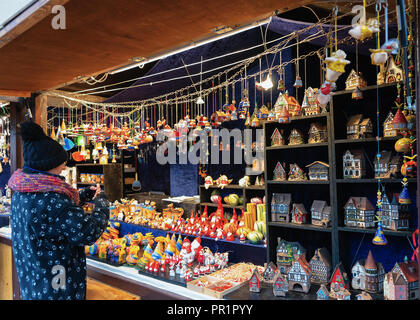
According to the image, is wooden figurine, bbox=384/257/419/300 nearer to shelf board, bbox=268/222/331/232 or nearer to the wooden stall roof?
shelf board, bbox=268/222/331/232

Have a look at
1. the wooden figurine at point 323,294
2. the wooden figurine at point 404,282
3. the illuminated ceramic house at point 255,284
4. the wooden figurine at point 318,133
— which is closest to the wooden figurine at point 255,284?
the illuminated ceramic house at point 255,284

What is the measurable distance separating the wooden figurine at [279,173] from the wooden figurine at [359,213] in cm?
58

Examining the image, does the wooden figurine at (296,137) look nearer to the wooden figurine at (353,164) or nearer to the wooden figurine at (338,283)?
the wooden figurine at (353,164)

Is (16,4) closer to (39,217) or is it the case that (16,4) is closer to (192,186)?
(39,217)

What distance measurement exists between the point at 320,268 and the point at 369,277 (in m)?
0.32

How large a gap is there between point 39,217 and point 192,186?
4068 mm

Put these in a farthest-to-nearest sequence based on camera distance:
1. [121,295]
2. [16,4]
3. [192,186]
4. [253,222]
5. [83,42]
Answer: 1. [192,186]
2. [253,222]
3. [121,295]
4. [83,42]
5. [16,4]

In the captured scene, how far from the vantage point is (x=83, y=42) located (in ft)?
6.09

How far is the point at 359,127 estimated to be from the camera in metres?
2.34

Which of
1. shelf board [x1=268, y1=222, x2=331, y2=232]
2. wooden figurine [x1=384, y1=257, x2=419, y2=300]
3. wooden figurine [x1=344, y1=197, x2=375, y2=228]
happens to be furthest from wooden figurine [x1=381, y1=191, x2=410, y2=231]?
shelf board [x1=268, y1=222, x2=331, y2=232]

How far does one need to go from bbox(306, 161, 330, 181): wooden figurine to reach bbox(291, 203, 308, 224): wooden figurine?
0.82 feet

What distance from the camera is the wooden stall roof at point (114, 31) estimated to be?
1.43 m
